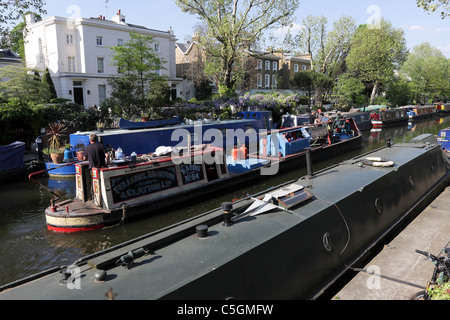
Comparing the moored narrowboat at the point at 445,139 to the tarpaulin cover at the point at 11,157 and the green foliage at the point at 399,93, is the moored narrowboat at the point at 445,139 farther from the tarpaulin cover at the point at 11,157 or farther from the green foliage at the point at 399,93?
the green foliage at the point at 399,93

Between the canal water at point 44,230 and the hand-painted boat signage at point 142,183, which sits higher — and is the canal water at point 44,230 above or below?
below

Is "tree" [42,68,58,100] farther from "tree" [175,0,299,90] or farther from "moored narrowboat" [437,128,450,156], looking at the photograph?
"moored narrowboat" [437,128,450,156]

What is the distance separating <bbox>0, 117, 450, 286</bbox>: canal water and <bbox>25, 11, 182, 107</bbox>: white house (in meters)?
21.1

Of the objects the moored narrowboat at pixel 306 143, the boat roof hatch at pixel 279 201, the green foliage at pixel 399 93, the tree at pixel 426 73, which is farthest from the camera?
the tree at pixel 426 73

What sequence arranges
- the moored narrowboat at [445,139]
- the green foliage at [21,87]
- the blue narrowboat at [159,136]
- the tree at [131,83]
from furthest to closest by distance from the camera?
the green foliage at [21,87] → the tree at [131,83] → the blue narrowboat at [159,136] → the moored narrowboat at [445,139]

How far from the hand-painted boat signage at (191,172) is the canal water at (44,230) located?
856mm

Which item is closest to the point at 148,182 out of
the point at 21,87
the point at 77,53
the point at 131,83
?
the point at 131,83

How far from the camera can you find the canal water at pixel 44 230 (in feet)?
28.6

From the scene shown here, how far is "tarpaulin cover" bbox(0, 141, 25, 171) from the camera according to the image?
628 inches

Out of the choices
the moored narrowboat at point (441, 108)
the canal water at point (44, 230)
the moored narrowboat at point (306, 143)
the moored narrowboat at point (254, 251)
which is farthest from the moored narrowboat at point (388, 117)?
the moored narrowboat at point (254, 251)

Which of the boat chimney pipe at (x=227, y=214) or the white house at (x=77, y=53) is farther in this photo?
the white house at (x=77, y=53)

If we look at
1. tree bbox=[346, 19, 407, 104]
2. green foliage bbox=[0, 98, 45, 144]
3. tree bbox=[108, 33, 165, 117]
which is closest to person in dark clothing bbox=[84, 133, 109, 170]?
green foliage bbox=[0, 98, 45, 144]
